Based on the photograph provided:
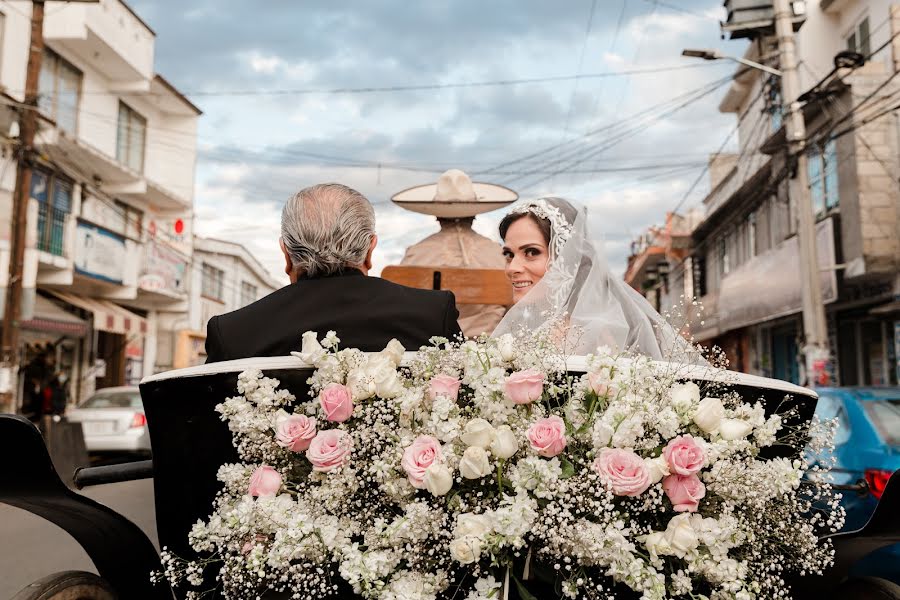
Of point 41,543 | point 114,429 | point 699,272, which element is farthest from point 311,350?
point 699,272

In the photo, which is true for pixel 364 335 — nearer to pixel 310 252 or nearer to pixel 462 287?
pixel 310 252

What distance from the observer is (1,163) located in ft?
62.5

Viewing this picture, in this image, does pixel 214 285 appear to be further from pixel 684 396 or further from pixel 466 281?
pixel 684 396

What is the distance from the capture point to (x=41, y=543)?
7.25 metres

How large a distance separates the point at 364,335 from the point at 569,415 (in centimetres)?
81

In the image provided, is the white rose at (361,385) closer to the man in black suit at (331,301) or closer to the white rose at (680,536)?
the man in black suit at (331,301)

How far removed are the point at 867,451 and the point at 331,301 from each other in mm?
4333

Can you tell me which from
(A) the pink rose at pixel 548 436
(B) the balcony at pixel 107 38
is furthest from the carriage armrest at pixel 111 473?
(B) the balcony at pixel 107 38

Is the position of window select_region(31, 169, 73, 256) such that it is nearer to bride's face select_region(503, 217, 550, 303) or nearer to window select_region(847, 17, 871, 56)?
bride's face select_region(503, 217, 550, 303)

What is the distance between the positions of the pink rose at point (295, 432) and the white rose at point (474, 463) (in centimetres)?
45

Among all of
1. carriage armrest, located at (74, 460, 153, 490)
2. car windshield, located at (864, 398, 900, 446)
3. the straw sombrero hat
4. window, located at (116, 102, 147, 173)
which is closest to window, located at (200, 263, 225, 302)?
window, located at (116, 102, 147, 173)

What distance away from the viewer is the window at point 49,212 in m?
20.3

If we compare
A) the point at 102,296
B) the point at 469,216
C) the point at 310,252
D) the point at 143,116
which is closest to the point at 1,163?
the point at 102,296

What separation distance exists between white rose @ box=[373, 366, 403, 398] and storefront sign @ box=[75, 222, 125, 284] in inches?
841
